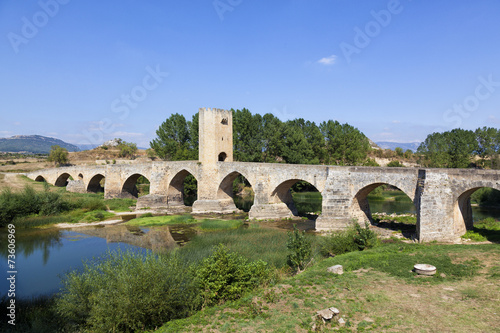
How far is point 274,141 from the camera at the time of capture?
40625mm

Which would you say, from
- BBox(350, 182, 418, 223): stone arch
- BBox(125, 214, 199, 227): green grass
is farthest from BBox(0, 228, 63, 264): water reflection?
BBox(350, 182, 418, 223): stone arch

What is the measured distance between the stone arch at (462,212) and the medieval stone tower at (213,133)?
57.1 ft

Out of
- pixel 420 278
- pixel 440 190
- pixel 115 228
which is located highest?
pixel 440 190

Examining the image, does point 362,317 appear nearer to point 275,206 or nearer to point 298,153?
point 275,206

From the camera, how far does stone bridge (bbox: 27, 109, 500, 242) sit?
49.7 feet

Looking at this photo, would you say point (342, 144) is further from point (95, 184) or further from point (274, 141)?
point (95, 184)

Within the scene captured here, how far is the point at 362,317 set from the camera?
6.84 m

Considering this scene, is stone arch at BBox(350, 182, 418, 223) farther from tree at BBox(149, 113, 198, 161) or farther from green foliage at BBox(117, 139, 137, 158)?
green foliage at BBox(117, 139, 137, 158)

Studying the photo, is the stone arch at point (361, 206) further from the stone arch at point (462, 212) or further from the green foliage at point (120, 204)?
the green foliage at point (120, 204)

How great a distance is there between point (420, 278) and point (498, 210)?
77.4 ft

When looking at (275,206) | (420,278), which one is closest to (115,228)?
(275,206)

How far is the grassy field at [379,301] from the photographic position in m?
6.52

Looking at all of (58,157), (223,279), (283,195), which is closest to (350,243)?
(223,279)

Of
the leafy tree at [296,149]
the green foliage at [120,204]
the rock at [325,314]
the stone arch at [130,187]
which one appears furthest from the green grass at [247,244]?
the leafy tree at [296,149]
